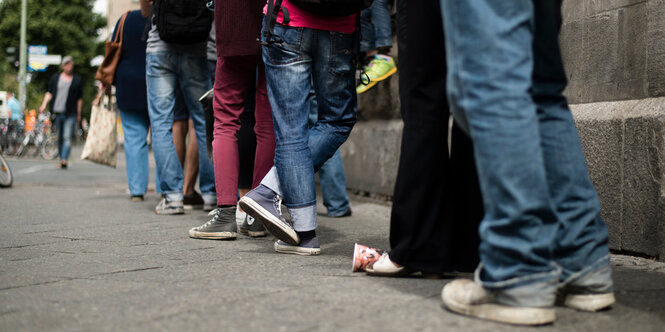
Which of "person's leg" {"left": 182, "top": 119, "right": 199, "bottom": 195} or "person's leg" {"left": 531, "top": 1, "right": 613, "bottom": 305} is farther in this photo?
"person's leg" {"left": 182, "top": 119, "right": 199, "bottom": 195}

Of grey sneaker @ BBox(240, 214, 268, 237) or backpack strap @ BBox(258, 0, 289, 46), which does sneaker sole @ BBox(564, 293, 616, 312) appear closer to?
backpack strap @ BBox(258, 0, 289, 46)

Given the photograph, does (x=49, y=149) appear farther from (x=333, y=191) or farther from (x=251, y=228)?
(x=251, y=228)

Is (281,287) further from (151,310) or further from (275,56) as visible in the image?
(275,56)

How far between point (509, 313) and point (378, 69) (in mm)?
3779

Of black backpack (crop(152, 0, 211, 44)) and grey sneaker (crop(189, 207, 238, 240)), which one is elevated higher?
black backpack (crop(152, 0, 211, 44))

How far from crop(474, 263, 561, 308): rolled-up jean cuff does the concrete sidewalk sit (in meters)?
0.07

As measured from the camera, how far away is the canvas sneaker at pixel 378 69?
5.55m

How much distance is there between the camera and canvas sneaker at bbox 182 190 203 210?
5898 millimetres

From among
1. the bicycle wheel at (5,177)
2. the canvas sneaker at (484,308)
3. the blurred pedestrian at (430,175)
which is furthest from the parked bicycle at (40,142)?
the canvas sneaker at (484,308)

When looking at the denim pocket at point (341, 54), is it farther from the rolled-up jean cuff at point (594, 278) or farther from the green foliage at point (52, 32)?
the green foliage at point (52, 32)

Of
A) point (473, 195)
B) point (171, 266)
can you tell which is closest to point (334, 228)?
point (171, 266)

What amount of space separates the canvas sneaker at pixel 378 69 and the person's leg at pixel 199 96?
116 centimetres

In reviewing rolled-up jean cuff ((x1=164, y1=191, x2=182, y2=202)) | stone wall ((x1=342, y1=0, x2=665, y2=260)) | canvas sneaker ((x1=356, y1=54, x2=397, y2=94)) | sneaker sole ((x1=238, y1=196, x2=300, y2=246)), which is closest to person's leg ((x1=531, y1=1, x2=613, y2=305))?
stone wall ((x1=342, y1=0, x2=665, y2=260))

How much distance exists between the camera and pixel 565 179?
7.32ft
